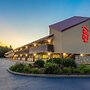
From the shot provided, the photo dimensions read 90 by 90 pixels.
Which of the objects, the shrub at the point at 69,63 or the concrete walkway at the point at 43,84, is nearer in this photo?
the concrete walkway at the point at 43,84

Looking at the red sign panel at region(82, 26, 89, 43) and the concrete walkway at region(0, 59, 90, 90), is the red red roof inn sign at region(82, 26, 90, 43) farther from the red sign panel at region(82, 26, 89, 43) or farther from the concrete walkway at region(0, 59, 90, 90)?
the concrete walkway at region(0, 59, 90, 90)

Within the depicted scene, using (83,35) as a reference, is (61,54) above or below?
below

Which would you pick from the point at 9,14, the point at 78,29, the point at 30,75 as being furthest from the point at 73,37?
the point at 30,75

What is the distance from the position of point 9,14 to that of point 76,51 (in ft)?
49.1

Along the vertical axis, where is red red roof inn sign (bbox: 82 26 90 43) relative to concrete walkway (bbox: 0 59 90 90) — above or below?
above

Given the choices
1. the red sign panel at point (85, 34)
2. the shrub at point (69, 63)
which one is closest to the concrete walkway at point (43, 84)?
the shrub at point (69, 63)

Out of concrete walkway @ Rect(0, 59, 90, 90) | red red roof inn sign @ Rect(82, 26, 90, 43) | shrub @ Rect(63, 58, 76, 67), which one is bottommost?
concrete walkway @ Rect(0, 59, 90, 90)

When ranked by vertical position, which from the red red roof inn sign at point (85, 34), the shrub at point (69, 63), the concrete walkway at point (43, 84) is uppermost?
the red red roof inn sign at point (85, 34)

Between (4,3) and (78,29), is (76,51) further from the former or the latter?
(4,3)

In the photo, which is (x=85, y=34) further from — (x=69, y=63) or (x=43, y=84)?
(x=43, y=84)

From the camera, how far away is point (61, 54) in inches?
1559

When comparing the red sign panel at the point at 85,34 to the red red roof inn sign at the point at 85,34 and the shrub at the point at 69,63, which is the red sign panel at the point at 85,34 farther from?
the shrub at the point at 69,63

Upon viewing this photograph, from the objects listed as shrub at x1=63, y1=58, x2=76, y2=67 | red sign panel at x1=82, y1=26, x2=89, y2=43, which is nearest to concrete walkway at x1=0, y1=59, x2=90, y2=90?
shrub at x1=63, y1=58, x2=76, y2=67

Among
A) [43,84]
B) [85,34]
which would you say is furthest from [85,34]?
[43,84]
